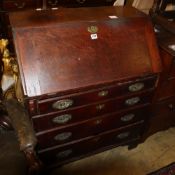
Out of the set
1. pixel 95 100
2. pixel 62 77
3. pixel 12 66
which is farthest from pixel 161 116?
pixel 12 66

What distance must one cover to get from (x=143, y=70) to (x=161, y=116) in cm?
68

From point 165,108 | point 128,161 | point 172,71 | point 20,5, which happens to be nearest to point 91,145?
point 128,161

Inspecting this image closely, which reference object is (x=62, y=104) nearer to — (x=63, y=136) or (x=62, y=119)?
(x=62, y=119)

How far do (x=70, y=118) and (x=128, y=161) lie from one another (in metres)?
0.83

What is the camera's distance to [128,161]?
1.86 metres

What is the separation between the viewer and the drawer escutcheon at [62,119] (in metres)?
1.27

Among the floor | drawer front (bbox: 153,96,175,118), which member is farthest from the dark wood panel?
the floor

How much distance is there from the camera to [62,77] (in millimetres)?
1146

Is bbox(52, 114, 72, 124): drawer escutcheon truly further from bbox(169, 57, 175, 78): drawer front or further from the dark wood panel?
bbox(169, 57, 175, 78): drawer front

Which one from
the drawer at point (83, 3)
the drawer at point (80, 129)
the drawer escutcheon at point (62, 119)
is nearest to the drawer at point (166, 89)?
the drawer at point (80, 129)

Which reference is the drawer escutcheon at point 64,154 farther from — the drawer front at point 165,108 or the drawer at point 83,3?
the drawer at point 83,3

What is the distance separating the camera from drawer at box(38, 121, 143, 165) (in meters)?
1.49

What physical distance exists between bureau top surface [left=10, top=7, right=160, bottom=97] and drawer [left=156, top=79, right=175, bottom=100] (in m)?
0.25

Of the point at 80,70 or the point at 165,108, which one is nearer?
the point at 80,70
